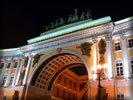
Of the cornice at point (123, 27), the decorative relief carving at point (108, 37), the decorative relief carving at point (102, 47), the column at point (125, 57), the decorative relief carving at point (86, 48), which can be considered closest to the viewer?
the column at point (125, 57)

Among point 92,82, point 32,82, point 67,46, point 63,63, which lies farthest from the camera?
point 63,63

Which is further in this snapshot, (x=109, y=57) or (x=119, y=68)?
(x=109, y=57)

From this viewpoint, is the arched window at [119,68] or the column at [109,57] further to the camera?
the arched window at [119,68]

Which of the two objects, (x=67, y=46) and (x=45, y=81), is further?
(x=45, y=81)

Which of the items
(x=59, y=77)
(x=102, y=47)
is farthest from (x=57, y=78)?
(x=102, y=47)

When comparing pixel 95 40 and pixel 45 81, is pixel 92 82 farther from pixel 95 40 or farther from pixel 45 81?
pixel 45 81

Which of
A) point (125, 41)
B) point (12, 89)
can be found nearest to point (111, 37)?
point (125, 41)

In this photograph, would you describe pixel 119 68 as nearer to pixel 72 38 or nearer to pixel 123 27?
pixel 123 27

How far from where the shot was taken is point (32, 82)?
34.2m

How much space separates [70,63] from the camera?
118ft

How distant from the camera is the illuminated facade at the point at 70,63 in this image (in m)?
24.4

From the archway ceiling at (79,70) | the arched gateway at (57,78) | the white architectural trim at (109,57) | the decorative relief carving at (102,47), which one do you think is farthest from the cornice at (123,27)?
Result: the archway ceiling at (79,70)

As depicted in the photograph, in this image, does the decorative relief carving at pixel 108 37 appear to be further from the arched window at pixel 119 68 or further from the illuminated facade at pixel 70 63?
the arched window at pixel 119 68

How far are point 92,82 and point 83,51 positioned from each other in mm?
6061
